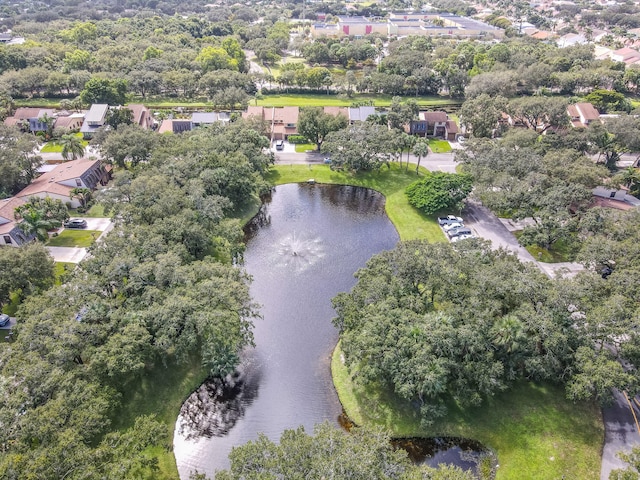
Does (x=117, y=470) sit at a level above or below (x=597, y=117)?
below

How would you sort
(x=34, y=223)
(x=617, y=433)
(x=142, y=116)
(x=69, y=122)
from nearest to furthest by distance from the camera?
(x=617, y=433)
(x=34, y=223)
(x=69, y=122)
(x=142, y=116)

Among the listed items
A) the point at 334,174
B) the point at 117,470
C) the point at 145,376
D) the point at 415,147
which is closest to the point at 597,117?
the point at 415,147

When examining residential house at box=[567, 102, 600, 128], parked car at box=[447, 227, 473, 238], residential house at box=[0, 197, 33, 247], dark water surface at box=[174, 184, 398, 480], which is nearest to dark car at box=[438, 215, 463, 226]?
parked car at box=[447, 227, 473, 238]

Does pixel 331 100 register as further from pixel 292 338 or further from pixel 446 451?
pixel 446 451

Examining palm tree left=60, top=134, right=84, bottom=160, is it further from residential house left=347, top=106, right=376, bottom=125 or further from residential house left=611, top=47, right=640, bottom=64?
residential house left=611, top=47, right=640, bottom=64

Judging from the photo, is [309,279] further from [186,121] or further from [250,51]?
[250,51]

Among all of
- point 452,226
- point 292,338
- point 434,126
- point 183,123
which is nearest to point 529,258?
point 452,226
